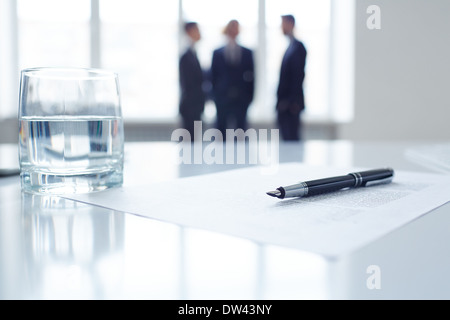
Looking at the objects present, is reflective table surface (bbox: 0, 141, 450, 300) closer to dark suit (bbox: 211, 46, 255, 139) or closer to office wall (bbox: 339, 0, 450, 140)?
dark suit (bbox: 211, 46, 255, 139)

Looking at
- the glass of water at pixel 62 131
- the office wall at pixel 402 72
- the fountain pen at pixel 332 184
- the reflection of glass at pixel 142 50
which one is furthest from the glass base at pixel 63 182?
the office wall at pixel 402 72

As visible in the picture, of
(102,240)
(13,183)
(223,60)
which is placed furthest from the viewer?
(223,60)

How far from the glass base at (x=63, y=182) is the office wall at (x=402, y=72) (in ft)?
12.4

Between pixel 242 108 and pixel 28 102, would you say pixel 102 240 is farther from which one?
pixel 242 108

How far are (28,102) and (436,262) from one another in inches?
16.2

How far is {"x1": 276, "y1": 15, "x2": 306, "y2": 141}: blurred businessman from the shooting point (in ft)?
10.0

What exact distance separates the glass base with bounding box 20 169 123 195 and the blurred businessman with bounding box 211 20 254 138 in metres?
2.66

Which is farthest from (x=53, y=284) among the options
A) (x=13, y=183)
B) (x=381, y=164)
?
(x=381, y=164)

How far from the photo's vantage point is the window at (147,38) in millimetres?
3723

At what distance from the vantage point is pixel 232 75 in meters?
3.14

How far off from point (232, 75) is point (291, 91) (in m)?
0.42

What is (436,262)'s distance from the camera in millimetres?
268

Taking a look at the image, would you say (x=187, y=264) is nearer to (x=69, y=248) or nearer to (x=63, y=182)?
(x=69, y=248)
